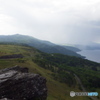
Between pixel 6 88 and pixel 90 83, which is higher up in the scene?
pixel 6 88

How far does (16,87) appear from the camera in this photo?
34.4 metres

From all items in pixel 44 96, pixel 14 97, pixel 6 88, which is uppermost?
pixel 6 88

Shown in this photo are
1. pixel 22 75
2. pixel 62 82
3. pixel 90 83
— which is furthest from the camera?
pixel 90 83

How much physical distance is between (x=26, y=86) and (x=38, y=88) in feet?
13.1

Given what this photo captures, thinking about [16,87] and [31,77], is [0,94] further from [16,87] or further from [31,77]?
[31,77]

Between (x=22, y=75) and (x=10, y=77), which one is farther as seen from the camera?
(x=22, y=75)

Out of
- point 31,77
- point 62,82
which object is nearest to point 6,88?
point 31,77

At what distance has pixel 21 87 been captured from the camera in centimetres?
3519

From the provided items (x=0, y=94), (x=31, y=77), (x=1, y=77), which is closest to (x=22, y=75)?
(x=31, y=77)

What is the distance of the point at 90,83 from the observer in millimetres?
165625

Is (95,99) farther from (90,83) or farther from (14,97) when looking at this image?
(14,97)

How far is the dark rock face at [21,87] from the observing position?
1299 inches

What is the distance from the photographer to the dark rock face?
33000mm

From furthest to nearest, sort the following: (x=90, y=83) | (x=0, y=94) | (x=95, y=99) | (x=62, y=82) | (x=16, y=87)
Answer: (x=90, y=83) → (x=62, y=82) → (x=95, y=99) → (x=16, y=87) → (x=0, y=94)
